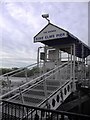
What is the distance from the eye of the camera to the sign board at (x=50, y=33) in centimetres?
690

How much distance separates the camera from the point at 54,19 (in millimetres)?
8594

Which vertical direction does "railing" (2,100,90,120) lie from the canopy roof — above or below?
below

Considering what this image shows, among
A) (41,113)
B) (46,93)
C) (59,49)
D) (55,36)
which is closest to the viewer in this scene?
(41,113)

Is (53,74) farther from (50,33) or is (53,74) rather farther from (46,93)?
(50,33)

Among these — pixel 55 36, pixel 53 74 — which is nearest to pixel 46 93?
pixel 53 74

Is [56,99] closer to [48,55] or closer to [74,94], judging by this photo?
[74,94]

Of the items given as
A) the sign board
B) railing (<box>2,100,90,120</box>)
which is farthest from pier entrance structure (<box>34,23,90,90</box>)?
railing (<box>2,100,90,120</box>)

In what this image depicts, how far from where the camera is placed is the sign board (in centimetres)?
690

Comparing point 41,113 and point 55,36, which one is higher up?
point 55,36

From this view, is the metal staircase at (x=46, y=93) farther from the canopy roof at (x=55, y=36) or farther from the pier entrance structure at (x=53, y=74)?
the canopy roof at (x=55, y=36)

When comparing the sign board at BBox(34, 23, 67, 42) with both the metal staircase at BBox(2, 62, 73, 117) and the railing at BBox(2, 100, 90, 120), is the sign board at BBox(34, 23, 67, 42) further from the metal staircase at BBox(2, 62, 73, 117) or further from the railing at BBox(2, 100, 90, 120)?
the railing at BBox(2, 100, 90, 120)

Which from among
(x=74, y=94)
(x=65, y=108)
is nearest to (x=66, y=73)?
(x=74, y=94)

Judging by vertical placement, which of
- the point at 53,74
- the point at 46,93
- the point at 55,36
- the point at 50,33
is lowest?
the point at 46,93

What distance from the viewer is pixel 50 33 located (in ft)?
23.9
